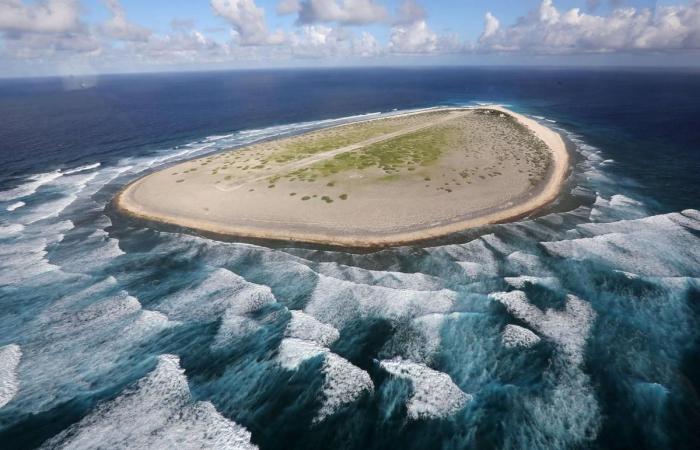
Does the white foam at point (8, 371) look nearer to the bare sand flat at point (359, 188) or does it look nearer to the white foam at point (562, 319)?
the bare sand flat at point (359, 188)

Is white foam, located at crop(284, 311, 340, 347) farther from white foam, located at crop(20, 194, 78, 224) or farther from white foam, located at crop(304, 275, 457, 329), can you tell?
white foam, located at crop(20, 194, 78, 224)

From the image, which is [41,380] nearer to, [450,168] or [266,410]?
[266,410]

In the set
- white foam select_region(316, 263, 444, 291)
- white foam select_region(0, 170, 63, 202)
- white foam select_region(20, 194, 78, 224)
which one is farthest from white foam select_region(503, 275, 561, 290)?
white foam select_region(0, 170, 63, 202)

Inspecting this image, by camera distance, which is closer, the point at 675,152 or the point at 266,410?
the point at 266,410

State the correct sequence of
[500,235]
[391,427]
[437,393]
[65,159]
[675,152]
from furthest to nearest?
[65,159], [675,152], [500,235], [437,393], [391,427]

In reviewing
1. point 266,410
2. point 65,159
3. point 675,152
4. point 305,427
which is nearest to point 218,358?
point 266,410

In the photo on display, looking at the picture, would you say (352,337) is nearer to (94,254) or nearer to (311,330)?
(311,330)

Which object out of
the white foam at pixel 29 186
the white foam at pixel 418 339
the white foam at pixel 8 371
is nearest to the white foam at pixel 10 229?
the white foam at pixel 29 186

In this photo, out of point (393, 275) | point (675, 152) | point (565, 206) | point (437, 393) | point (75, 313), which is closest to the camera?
point (437, 393)
